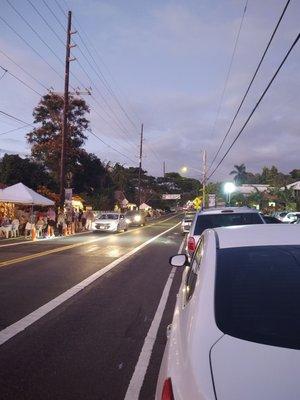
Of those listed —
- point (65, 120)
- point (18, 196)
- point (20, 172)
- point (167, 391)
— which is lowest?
point (167, 391)

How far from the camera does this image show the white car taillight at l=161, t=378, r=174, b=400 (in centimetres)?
239

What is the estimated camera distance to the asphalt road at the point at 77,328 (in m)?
5.05

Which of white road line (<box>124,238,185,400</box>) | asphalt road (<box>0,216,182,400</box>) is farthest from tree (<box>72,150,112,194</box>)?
white road line (<box>124,238,185,400</box>)

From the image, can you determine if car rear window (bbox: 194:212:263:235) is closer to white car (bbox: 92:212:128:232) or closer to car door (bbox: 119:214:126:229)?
white car (bbox: 92:212:128:232)

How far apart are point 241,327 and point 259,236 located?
1174 mm

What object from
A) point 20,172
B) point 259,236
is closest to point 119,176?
point 20,172

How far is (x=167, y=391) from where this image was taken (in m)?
2.45

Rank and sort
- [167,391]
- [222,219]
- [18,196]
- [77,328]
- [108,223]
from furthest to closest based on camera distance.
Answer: [108,223] < [18,196] < [222,219] < [77,328] < [167,391]

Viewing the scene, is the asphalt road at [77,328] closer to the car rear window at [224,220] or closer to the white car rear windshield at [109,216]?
the car rear window at [224,220]

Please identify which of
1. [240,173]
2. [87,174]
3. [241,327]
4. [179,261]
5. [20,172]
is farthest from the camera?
[240,173]

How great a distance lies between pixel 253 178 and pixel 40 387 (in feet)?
481

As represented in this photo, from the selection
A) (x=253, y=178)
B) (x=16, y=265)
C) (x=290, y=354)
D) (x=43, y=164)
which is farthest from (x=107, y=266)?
(x=253, y=178)

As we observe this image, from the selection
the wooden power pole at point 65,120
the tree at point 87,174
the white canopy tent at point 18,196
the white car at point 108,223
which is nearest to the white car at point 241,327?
the white canopy tent at point 18,196

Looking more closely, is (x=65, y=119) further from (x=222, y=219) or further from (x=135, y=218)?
(x=222, y=219)
